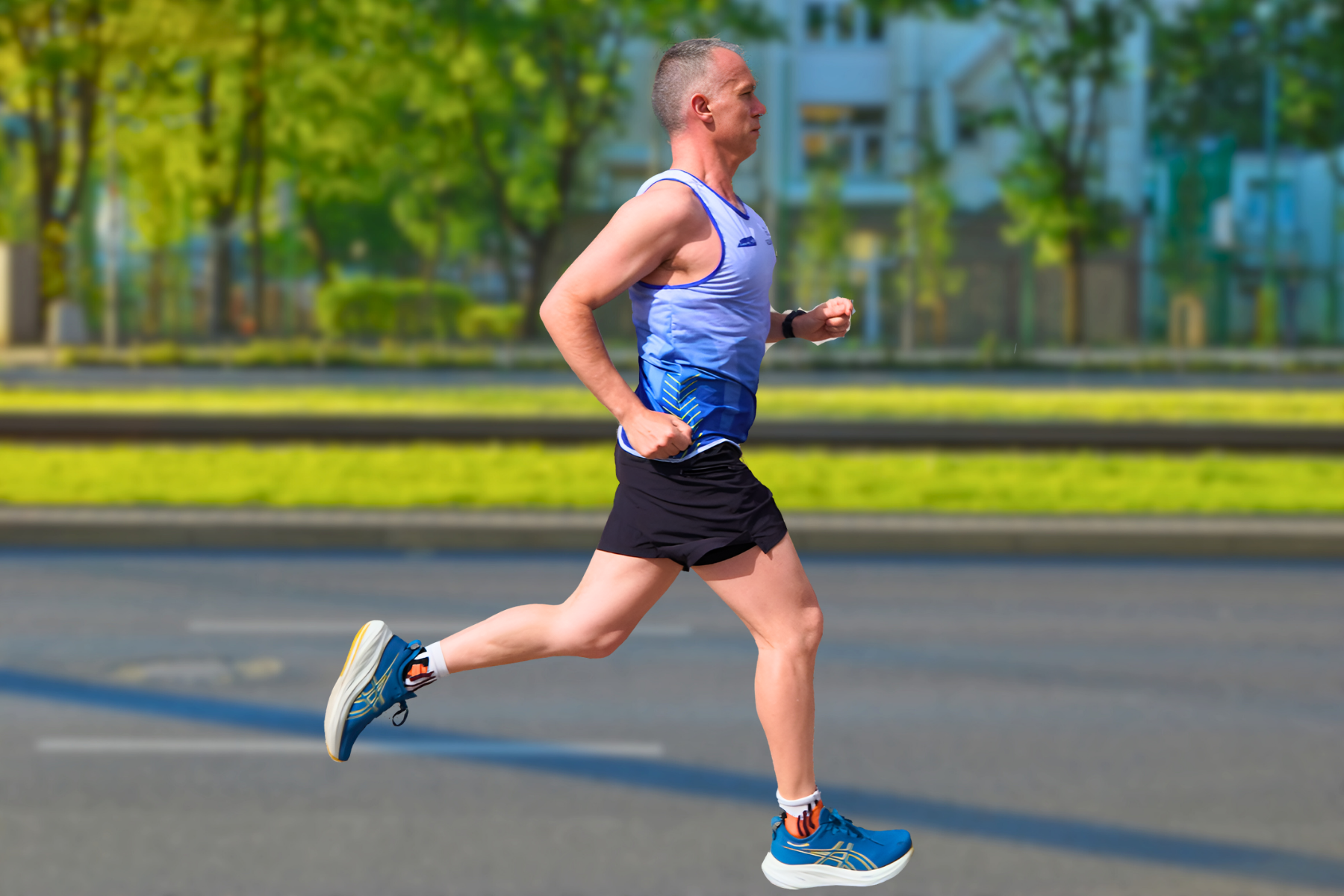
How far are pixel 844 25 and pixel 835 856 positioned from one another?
52477mm

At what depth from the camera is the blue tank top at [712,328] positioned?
1274 mm

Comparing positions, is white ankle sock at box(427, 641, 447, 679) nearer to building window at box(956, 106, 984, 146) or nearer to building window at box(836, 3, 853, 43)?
building window at box(956, 106, 984, 146)

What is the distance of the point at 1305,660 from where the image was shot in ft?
30.7

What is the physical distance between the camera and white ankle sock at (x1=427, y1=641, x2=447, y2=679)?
1.48 m

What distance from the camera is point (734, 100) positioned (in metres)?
1.28

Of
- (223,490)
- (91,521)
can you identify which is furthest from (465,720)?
(223,490)

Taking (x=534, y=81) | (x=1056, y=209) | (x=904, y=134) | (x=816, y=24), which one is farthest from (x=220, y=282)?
(x=1056, y=209)

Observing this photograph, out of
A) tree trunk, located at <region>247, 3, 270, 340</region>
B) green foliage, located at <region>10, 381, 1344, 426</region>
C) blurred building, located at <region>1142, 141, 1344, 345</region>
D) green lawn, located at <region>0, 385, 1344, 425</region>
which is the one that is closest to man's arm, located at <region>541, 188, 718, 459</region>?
green foliage, located at <region>10, 381, 1344, 426</region>

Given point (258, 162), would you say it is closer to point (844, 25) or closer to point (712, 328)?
point (844, 25)

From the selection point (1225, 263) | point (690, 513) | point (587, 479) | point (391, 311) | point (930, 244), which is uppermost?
point (930, 244)

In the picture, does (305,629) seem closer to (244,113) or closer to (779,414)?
(779,414)

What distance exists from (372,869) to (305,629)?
176 inches

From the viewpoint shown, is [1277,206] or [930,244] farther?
[1277,206]

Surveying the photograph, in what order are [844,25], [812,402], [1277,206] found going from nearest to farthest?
[812,402]
[844,25]
[1277,206]
